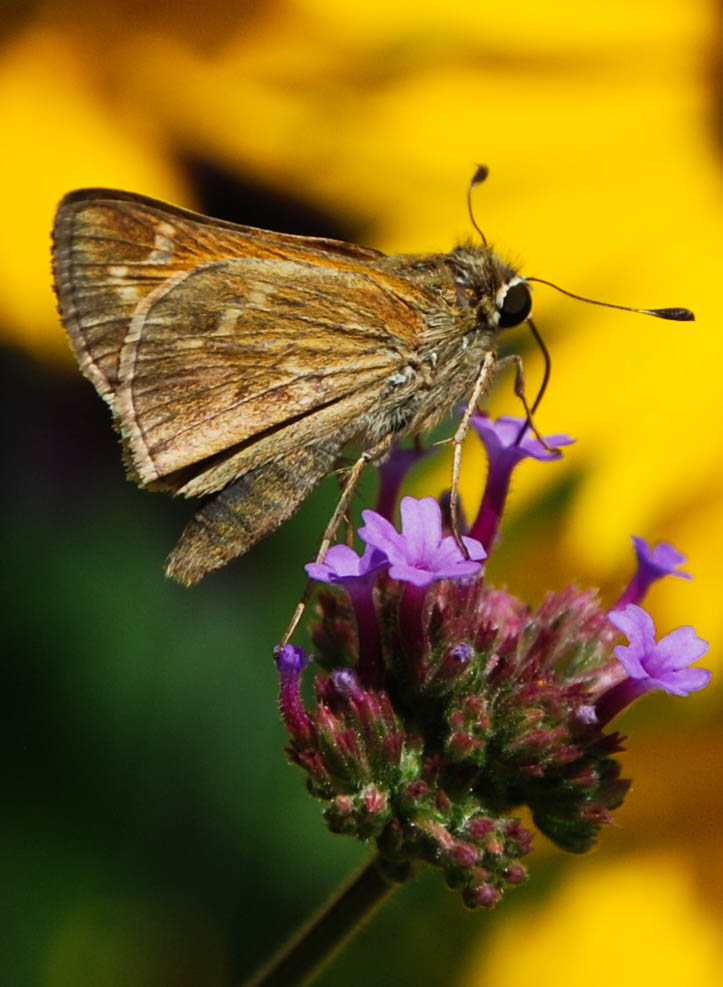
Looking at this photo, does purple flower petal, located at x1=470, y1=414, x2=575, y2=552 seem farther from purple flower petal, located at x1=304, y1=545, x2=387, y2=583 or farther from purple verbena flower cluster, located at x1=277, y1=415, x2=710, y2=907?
purple flower petal, located at x1=304, y1=545, x2=387, y2=583

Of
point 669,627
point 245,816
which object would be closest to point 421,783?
point 245,816

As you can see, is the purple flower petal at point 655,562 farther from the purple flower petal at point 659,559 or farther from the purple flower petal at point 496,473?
the purple flower petal at point 496,473

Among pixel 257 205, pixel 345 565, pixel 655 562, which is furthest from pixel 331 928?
pixel 257 205

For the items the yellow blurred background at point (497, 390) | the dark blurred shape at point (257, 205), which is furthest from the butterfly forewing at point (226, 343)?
the dark blurred shape at point (257, 205)

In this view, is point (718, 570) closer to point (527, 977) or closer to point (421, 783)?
point (527, 977)

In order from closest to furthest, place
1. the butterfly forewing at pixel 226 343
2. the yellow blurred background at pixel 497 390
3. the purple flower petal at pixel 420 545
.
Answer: the purple flower petal at pixel 420 545
the butterfly forewing at pixel 226 343
the yellow blurred background at pixel 497 390

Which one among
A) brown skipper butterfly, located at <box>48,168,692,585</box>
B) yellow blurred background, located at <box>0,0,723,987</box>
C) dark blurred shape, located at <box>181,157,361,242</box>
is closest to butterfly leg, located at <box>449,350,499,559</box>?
brown skipper butterfly, located at <box>48,168,692,585</box>

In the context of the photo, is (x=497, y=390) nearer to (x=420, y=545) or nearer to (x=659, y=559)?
(x=659, y=559)
